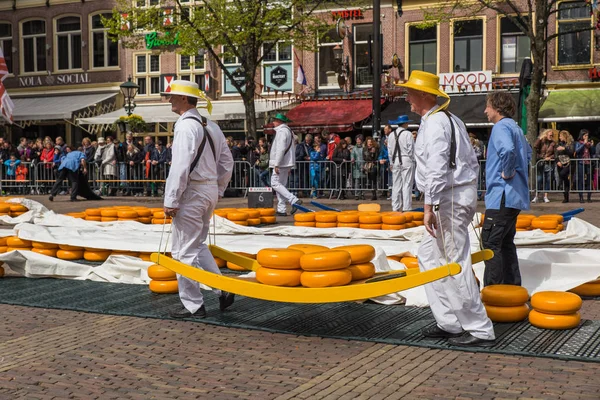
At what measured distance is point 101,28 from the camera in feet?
130

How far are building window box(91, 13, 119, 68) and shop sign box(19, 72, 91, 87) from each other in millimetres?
813

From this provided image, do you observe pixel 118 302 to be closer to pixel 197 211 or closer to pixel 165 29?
pixel 197 211

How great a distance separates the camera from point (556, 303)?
21.2ft

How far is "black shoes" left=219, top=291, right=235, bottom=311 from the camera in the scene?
7340 millimetres

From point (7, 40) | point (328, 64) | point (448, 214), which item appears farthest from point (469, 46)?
point (448, 214)

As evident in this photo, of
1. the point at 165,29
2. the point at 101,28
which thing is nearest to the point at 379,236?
the point at 165,29

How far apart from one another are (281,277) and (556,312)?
2191 millimetres

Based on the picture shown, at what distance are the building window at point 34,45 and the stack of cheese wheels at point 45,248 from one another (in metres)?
33.0

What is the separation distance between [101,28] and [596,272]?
35308mm

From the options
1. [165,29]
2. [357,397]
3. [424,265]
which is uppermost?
[165,29]

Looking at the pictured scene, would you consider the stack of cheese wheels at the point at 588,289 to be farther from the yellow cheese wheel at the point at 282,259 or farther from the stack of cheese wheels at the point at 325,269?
the yellow cheese wheel at the point at 282,259

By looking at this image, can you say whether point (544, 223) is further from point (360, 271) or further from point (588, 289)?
point (360, 271)

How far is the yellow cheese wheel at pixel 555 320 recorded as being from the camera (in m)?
6.42

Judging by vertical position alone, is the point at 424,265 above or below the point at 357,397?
above
